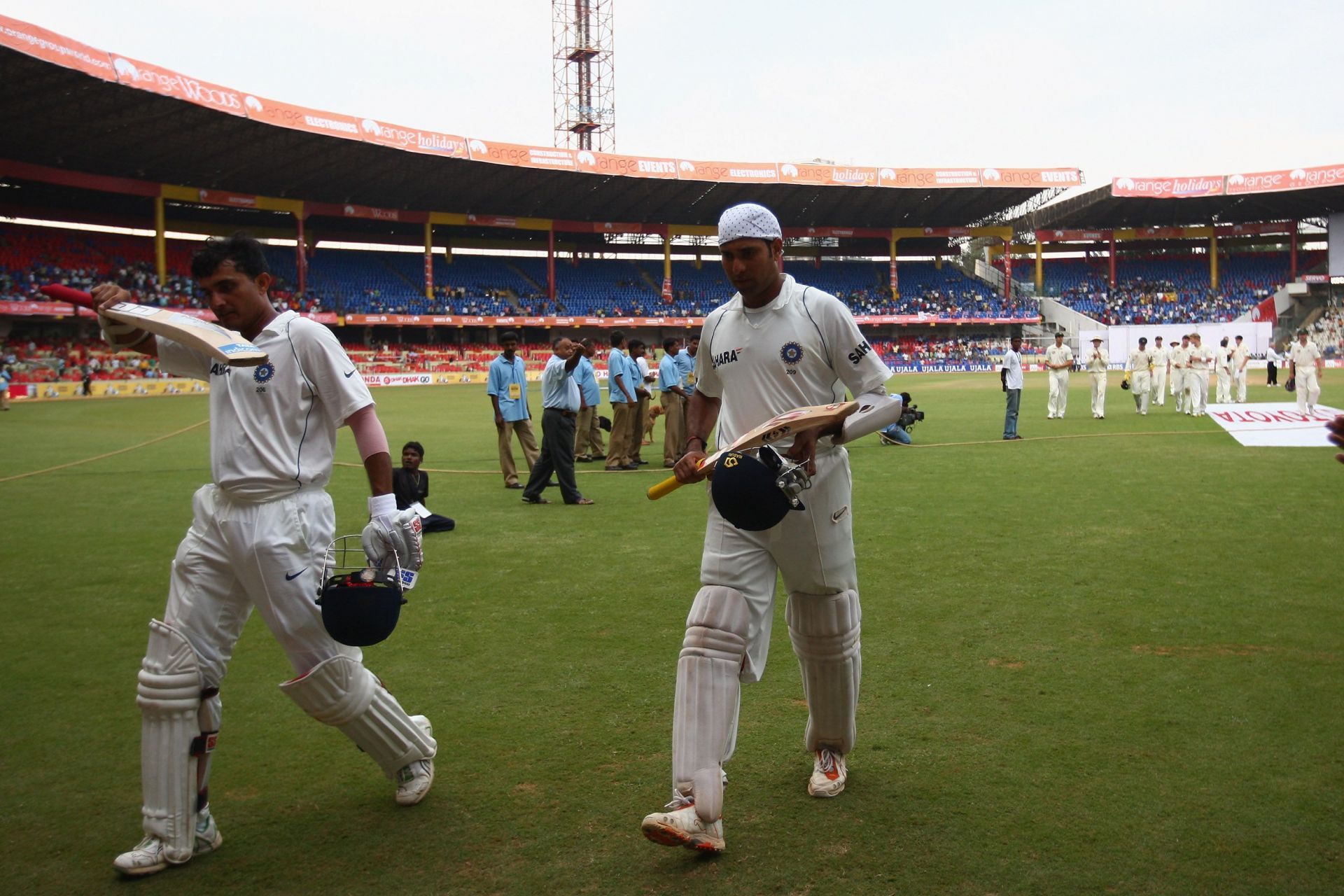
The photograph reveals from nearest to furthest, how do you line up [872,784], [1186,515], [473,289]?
[872,784] → [1186,515] → [473,289]

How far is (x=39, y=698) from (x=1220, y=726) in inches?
211

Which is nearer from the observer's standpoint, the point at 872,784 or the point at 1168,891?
the point at 1168,891

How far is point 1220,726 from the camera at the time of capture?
161 inches

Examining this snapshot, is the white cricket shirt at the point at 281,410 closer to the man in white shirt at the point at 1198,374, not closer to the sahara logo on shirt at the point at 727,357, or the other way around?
the sahara logo on shirt at the point at 727,357

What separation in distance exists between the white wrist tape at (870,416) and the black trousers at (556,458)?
743cm

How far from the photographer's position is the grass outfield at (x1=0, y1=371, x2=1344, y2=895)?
316 cm

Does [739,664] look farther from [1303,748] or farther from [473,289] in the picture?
[473,289]

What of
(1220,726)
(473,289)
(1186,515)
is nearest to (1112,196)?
(473,289)

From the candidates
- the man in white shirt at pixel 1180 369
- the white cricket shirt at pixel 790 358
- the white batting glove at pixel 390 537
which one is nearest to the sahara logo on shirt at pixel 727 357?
the white cricket shirt at pixel 790 358

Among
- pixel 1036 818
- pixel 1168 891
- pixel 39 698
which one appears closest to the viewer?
pixel 1168 891

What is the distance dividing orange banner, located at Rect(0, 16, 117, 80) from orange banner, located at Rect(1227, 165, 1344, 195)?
5613 centimetres

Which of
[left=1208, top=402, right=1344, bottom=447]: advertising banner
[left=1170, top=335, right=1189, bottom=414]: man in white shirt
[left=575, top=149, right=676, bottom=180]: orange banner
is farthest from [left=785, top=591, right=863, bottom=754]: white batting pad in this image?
[left=575, top=149, right=676, bottom=180]: orange banner

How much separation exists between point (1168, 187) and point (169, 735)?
6452cm

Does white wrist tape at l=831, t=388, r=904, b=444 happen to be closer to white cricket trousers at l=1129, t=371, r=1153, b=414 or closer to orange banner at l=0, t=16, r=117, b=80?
white cricket trousers at l=1129, t=371, r=1153, b=414
